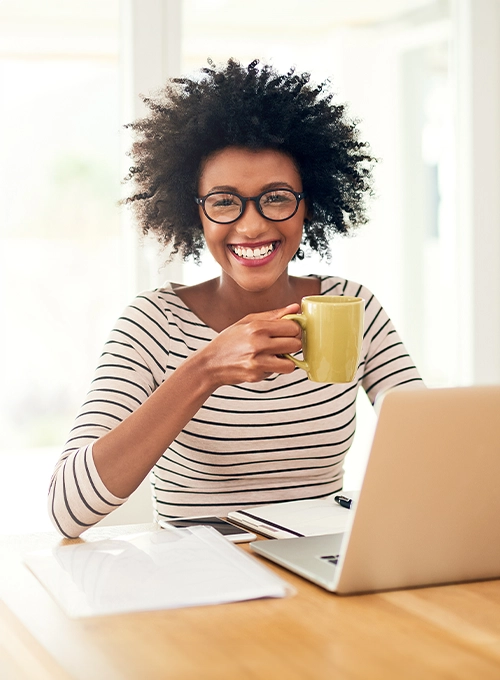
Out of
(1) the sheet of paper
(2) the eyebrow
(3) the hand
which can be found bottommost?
(1) the sheet of paper

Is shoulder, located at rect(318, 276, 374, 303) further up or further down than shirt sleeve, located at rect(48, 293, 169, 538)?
further up

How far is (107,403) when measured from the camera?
5.08 ft

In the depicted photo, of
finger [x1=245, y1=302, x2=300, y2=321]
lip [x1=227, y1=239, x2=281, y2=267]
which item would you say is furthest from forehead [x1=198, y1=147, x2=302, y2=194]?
finger [x1=245, y1=302, x2=300, y2=321]

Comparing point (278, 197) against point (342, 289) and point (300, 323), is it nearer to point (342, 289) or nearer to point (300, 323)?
point (342, 289)

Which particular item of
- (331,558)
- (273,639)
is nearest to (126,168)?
(331,558)

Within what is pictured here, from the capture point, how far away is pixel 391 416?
937mm

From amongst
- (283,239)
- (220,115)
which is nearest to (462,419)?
(283,239)

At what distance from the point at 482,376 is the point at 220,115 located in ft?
5.73

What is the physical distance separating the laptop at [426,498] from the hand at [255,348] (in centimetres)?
35

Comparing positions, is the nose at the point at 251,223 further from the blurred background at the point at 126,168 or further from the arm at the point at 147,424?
the blurred background at the point at 126,168

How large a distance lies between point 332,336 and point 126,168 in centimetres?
152

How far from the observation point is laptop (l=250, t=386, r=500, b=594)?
3.12ft

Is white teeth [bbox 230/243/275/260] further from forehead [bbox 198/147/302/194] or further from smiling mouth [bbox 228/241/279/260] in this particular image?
forehead [bbox 198/147/302/194]

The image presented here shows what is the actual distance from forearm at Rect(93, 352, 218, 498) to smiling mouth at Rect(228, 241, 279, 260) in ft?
1.29
